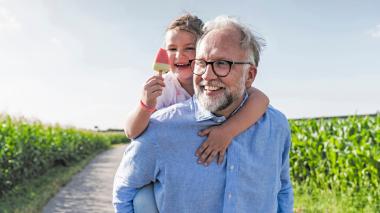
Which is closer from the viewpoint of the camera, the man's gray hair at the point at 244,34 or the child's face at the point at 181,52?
the man's gray hair at the point at 244,34

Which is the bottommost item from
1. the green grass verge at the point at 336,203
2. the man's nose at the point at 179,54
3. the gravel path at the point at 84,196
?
the gravel path at the point at 84,196

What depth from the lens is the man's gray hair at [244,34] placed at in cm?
194

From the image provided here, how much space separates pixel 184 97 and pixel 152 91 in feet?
1.49

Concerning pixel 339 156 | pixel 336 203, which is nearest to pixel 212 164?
pixel 336 203

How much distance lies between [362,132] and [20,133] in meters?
7.11

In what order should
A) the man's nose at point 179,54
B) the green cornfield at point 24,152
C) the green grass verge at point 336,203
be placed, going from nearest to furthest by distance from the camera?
the man's nose at point 179,54 → the green grass verge at point 336,203 → the green cornfield at point 24,152

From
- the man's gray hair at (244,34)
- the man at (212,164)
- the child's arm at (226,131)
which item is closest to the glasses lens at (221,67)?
the man at (212,164)

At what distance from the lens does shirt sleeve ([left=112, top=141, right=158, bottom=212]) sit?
1.88 m

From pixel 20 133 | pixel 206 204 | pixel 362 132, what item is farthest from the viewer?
pixel 20 133

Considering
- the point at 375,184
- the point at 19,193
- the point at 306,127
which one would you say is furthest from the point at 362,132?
the point at 19,193

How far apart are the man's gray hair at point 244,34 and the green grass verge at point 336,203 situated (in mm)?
4169

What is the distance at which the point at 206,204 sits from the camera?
187 centimetres

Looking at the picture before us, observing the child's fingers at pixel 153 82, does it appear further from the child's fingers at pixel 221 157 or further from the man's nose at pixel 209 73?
the child's fingers at pixel 221 157

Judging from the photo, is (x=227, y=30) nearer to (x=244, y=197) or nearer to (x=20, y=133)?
(x=244, y=197)
